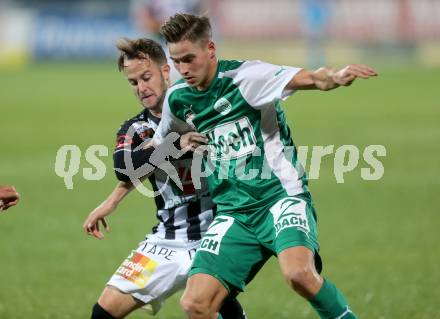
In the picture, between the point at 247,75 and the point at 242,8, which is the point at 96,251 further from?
the point at 242,8

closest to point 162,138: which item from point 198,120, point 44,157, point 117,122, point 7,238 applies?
point 198,120

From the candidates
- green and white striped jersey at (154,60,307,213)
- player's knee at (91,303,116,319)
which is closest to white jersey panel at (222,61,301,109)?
green and white striped jersey at (154,60,307,213)

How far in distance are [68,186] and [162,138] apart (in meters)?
8.07

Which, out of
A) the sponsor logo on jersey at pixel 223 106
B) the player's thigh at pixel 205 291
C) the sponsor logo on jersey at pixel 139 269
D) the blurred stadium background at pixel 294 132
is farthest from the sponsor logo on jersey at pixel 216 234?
the blurred stadium background at pixel 294 132

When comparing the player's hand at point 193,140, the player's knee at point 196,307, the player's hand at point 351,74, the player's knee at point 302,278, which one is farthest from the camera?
the player's hand at point 193,140

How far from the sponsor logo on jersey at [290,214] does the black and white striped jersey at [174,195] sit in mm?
608

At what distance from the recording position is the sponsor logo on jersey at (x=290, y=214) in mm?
5680

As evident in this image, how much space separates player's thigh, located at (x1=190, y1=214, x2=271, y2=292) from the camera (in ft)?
18.6

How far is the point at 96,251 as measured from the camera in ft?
33.3

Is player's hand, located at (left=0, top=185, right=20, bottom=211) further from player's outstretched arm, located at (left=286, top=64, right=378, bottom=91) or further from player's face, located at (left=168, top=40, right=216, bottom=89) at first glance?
player's outstretched arm, located at (left=286, top=64, right=378, bottom=91)

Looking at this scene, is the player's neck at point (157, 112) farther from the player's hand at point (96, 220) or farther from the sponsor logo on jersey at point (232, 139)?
the player's hand at point (96, 220)

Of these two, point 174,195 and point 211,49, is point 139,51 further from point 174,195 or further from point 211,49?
point 174,195

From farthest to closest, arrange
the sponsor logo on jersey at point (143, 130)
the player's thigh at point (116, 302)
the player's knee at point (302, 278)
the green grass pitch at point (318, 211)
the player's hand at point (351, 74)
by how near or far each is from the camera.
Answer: the green grass pitch at point (318, 211) → the sponsor logo on jersey at point (143, 130) → the player's thigh at point (116, 302) → the player's knee at point (302, 278) → the player's hand at point (351, 74)

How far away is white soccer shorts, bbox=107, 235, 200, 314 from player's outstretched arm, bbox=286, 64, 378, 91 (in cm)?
132
